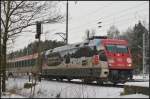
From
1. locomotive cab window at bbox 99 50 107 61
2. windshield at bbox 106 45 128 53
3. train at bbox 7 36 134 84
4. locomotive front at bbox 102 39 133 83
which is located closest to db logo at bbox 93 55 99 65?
train at bbox 7 36 134 84

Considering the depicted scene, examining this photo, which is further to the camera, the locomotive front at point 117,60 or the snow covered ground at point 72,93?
the locomotive front at point 117,60

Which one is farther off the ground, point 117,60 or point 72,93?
point 117,60

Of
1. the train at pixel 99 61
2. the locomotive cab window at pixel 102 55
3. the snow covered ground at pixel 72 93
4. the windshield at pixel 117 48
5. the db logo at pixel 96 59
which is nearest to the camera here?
the snow covered ground at pixel 72 93

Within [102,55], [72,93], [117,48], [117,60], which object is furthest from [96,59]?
[72,93]

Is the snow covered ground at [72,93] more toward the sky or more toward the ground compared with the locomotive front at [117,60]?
more toward the ground

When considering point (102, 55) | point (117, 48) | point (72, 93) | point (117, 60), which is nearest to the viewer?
point (72, 93)

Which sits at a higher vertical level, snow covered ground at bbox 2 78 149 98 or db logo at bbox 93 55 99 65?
db logo at bbox 93 55 99 65

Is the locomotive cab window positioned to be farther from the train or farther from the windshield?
the windshield

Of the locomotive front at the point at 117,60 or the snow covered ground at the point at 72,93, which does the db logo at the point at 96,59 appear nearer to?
the locomotive front at the point at 117,60

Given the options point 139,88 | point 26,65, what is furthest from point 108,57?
point 26,65

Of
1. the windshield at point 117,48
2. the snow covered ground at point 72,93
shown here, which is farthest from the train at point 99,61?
the snow covered ground at point 72,93

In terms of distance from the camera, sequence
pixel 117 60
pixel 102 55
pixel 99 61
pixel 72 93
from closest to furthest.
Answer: pixel 72 93 < pixel 99 61 < pixel 102 55 < pixel 117 60

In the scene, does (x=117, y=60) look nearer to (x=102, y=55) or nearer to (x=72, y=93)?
(x=102, y=55)

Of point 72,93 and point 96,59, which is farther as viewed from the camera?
point 96,59
